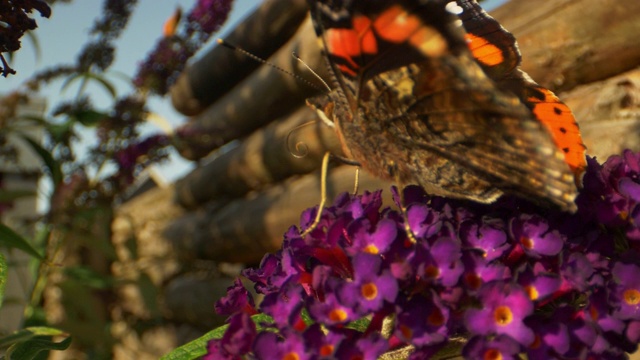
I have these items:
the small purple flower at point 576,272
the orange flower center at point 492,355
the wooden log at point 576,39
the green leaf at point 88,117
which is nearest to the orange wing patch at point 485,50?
the small purple flower at point 576,272

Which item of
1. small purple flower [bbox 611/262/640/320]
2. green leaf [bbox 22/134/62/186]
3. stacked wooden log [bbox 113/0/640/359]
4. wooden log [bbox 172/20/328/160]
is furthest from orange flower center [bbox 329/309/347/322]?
wooden log [bbox 172/20/328/160]

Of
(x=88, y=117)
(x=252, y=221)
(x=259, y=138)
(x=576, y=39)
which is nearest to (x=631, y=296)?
(x=576, y=39)

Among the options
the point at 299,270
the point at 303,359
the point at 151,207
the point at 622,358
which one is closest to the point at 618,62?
the point at 622,358

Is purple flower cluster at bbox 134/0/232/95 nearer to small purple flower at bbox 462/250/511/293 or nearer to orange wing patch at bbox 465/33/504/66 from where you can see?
orange wing patch at bbox 465/33/504/66

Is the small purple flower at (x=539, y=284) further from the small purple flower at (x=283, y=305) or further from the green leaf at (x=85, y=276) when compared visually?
the green leaf at (x=85, y=276)

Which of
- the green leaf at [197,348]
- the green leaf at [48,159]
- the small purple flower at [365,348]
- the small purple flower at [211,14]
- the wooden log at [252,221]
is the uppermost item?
the small purple flower at [211,14]

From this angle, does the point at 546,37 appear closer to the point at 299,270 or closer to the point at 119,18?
the point at 299,270
